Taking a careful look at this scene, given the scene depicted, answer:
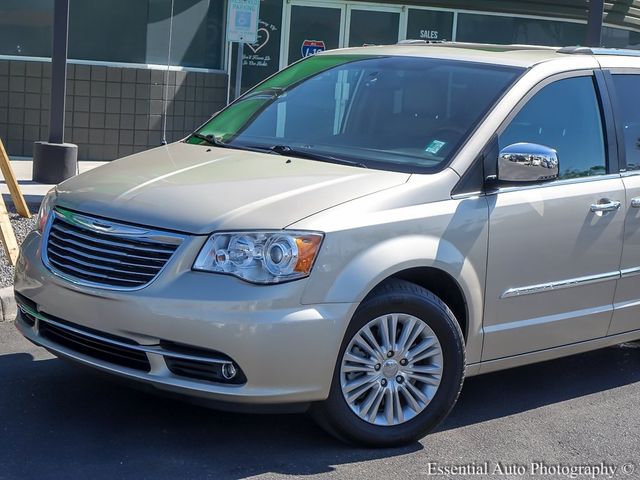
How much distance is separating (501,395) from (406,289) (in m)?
1.37

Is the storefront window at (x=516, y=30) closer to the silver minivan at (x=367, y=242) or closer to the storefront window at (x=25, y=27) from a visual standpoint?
the storefront window at (x=25, y=27)

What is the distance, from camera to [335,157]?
197 inches

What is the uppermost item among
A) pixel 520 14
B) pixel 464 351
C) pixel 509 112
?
pixel 520 14

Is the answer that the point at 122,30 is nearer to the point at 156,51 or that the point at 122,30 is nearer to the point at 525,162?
the point at 156,51

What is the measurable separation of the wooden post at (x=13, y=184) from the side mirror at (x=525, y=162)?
4.39 metres

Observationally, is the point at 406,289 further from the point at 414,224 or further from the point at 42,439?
the point at 42,439

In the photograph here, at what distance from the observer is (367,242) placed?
4.32m

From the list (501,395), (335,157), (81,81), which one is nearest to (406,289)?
(335,157)

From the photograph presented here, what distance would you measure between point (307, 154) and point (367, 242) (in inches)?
36.1

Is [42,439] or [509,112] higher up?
[509,112]

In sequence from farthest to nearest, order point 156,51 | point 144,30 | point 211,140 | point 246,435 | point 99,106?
point 156,51 → point 144,30 → point 99,106 → point 211,140 → point 246,435

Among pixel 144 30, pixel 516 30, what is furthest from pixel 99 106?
pixel 516 30

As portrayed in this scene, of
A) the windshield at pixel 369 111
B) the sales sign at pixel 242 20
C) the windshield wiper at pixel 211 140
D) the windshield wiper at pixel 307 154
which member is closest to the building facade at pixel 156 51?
the sales sign at pixel 242 20

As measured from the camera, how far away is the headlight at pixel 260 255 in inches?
163
